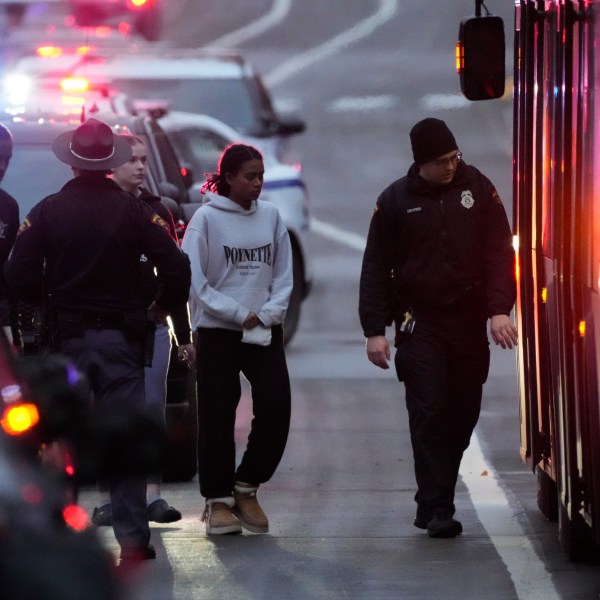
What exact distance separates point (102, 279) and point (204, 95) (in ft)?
49.3

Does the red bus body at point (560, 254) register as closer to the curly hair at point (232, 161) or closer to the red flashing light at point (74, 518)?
the curly hair at point (232, 161)

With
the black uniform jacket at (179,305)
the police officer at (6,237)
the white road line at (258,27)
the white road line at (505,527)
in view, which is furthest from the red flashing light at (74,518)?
the white road line at (258,27)

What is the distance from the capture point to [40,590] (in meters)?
3.67

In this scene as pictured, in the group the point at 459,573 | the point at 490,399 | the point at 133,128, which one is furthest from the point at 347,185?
the point at 459,573

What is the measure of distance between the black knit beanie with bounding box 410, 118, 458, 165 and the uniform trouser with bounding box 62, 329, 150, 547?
1675 millimetres

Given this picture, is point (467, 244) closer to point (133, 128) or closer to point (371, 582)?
point (371, 582)

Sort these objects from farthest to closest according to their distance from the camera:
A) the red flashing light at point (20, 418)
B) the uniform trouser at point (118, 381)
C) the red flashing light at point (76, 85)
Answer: the red flashing light at point (76, 85) → the uniform trouser at point (118, 381) → the red flashing light at point (20, 418)

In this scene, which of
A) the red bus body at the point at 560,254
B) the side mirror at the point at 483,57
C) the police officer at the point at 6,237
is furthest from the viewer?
the side mirror at the point at 483,57

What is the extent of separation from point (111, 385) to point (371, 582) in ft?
4.19

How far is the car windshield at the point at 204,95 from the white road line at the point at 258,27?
508 inches

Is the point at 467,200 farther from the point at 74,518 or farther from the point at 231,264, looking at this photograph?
the point at 74,518

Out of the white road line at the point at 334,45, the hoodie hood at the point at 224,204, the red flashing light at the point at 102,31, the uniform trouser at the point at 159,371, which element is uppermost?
the hoodie hood at the point at 224,204

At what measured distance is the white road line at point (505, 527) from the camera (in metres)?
7.90

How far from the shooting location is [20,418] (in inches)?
169
